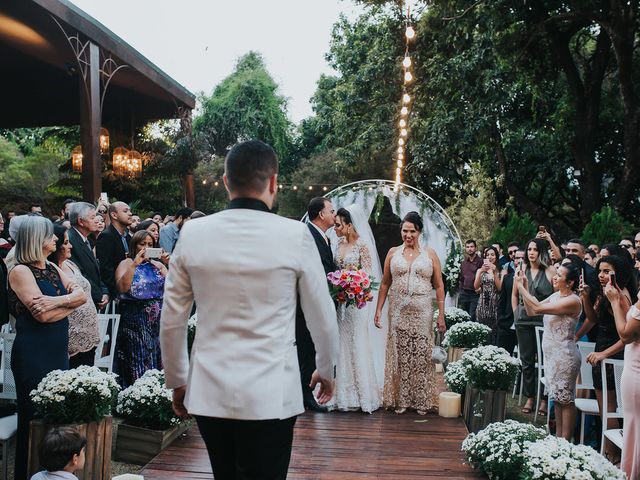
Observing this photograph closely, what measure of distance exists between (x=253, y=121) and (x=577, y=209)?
19.0 metres

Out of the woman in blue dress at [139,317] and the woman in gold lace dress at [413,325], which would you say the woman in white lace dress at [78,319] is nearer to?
the woman in blue dress at [139,317]

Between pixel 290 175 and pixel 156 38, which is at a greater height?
pixel 156 38

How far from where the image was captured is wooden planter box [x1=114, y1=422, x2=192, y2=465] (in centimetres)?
539

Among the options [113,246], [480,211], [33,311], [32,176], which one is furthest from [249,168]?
[480,211]

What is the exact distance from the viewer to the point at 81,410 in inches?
169

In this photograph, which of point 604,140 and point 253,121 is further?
point 253,121

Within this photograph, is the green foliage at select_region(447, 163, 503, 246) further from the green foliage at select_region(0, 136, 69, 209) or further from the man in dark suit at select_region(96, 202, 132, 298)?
the man in dark suit at select_region(96, 202, 132, 298)

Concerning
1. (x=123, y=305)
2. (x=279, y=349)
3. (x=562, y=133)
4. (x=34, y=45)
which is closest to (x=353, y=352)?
(x=123, y=305)

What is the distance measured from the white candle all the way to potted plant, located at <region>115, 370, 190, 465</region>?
284 centimetres

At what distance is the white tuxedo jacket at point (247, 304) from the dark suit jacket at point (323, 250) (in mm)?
4119

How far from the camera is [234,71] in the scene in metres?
41.5

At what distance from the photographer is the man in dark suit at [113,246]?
6.97 m

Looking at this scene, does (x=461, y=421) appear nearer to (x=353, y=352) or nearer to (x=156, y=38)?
(x=353, y=352)

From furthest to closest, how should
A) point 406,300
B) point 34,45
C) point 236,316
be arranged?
point 34,45
point 406,300
point 236,316
